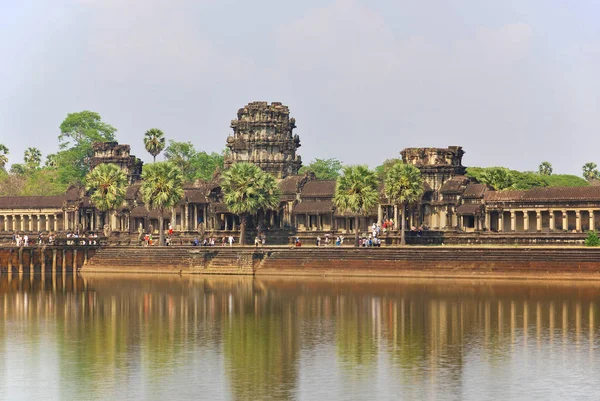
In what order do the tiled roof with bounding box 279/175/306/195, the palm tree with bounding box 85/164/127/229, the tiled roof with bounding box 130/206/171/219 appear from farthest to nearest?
the tiled roof with bounding box 130/206/171/219 → the tiled roof with bounding box 279/175/306/195 → the palm tree with bounding box 85/164/127/229

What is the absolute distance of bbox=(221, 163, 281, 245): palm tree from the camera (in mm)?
108500

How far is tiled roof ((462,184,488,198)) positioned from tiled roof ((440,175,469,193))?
2.06ft

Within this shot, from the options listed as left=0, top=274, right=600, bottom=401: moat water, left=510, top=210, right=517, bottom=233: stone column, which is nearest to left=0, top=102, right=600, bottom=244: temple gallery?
left=510, top=210, right=517, bottom=233: stone column

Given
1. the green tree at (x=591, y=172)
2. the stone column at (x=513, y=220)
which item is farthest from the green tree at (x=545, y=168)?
the stone column at (x=513, y=220)

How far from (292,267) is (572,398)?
5560 centimetres

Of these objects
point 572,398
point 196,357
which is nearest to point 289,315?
point 196,357

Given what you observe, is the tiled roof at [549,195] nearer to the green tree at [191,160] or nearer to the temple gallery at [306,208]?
the temple gallery at [306,208]

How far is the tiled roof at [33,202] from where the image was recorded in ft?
456

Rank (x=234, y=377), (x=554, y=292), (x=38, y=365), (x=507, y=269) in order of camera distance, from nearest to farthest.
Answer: (x=234, y=377)
(x=38, y=365)
(x=554, y=292)
(x=507, y=269)

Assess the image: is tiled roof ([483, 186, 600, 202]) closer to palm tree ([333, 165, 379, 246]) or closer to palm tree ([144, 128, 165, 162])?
palm tree ([333, 165, 379, 246])

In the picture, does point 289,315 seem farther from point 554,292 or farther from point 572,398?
A: point 572,398

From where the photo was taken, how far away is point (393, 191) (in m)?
105

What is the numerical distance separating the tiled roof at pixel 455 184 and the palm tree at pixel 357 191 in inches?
485

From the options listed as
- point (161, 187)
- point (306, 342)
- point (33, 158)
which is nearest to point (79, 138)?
point (33, 158)
